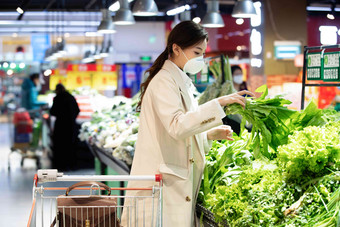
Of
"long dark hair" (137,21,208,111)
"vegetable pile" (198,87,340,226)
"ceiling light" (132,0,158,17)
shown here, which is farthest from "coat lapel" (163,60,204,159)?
"ceiling light" (132,0,158,17)

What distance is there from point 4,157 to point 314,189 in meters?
11.9

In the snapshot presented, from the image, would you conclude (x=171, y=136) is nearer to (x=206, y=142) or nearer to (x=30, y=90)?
(x=206, y=142)

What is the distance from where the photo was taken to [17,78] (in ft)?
Result: 122

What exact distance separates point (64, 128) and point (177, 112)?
8.35 meters

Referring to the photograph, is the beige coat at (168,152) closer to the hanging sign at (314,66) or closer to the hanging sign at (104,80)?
the hanging sign at (314,66)

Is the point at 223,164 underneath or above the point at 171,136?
underneath

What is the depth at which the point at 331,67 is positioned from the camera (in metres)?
3.94

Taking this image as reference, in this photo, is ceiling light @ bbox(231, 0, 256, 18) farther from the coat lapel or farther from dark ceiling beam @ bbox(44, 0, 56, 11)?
dark ceiling beam @ bbox(44, 0, 56, 11)

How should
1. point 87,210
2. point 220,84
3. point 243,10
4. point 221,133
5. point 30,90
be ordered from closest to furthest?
point 87,210 < point 221,133 < point 220,84 < point 243,10 < point 30,90

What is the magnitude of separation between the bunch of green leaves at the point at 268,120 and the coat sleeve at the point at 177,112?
0.34 meters

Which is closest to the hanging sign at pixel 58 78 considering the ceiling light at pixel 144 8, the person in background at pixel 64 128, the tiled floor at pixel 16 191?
the tiled floor at pixel 16 191

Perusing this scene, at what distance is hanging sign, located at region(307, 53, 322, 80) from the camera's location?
13.4ft

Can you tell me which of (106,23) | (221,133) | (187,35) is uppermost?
(106,23)

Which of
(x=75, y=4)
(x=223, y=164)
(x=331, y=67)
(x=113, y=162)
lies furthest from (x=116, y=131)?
(x=75, y=4)
